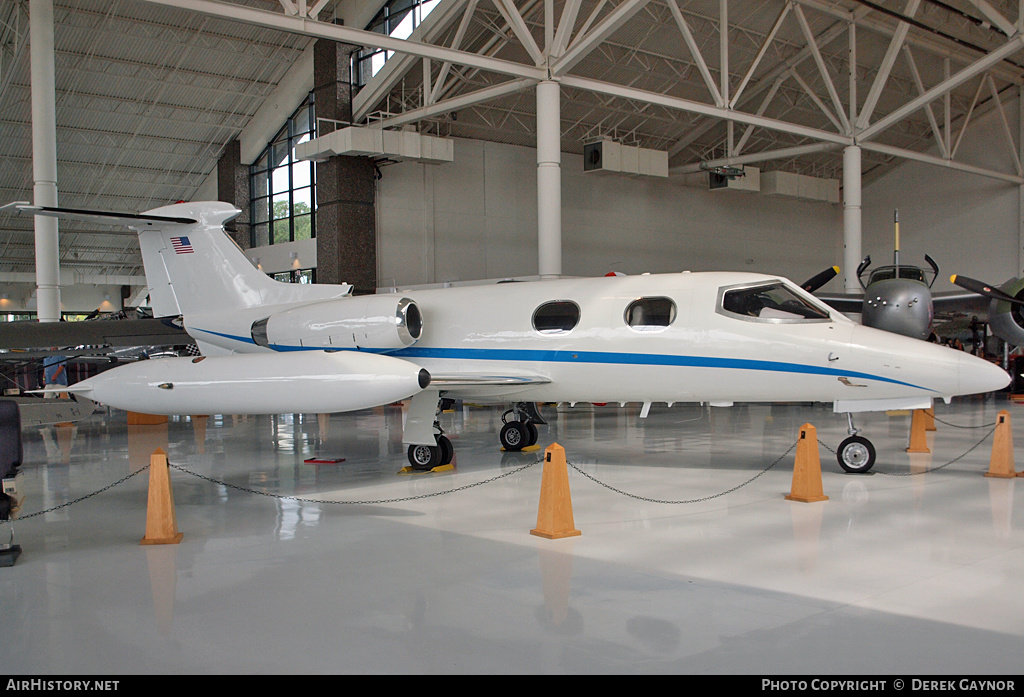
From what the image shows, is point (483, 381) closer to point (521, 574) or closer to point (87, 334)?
point (521, 574)

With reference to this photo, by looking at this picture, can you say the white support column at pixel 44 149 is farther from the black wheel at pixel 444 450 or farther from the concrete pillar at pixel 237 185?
the concrete pillar at pixel 237 185

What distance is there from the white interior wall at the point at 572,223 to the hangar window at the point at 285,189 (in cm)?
522

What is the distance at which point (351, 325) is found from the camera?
11453 mm

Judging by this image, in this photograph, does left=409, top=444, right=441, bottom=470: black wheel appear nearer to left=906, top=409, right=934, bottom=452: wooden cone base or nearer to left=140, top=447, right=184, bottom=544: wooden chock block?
left=140, top=447, right=184, bottom=544: wooden chock block

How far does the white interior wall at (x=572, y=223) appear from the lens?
29.4m

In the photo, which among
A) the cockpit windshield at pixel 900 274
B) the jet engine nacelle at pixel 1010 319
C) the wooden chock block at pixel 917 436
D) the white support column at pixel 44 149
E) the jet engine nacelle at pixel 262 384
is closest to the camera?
the jet engine nacelle at pixel 262 384

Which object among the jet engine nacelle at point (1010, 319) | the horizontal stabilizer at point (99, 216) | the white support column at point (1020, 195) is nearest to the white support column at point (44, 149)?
the horizontal stabilizer at point (99, 216)

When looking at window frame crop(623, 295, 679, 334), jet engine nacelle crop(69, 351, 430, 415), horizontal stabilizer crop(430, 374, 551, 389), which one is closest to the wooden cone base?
window frame crop(623, 295, 679, 334)

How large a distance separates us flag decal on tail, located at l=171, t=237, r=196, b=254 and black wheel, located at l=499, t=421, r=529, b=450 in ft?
18.8

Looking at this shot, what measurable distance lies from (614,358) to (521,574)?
5137mm

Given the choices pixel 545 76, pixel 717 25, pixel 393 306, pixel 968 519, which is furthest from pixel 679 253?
pixel 968 519

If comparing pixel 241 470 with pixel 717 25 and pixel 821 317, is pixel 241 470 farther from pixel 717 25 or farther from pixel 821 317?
pixel 717 25

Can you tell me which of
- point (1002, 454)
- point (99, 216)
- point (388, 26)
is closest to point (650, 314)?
point (1002, 454)

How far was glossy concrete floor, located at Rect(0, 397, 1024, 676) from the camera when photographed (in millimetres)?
4355
